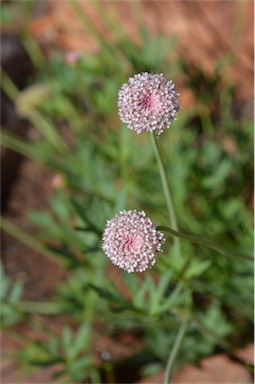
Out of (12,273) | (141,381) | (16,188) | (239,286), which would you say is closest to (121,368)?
(141,381)

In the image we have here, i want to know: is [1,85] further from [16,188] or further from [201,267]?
[201,267]

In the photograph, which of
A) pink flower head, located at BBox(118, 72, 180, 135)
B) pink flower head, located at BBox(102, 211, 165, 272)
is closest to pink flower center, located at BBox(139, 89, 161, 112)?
pink flower head, located at BBox(118, 72, 180, 135)

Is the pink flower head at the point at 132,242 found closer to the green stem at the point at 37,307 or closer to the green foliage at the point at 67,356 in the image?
the green foliage at the point at 67,356

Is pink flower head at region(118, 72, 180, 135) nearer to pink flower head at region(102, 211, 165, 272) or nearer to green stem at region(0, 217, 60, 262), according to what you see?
pink flower head at region(102, 211, 165, 272)

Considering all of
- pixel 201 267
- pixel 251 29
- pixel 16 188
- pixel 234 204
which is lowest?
pixel 201 267

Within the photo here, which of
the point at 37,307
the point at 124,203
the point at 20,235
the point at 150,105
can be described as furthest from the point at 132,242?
the point at 20,235

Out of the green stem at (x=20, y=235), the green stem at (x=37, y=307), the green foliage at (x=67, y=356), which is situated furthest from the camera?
the green stem at (x=20, y=235)

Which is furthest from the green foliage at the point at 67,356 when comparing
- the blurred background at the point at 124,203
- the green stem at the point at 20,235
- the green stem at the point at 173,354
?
the green stem at the point at 20,235
